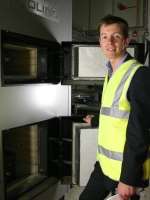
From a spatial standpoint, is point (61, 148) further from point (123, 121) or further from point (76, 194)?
point (123, 121)

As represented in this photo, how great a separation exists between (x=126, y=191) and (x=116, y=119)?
309 millimetres

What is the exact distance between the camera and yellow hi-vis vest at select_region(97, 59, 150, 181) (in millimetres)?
1288

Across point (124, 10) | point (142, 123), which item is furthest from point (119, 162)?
point (124, 10)

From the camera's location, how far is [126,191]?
1.23 metres

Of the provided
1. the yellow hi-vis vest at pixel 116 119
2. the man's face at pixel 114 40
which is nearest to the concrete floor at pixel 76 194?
the yellow hi-vis vest at pixel 116 119

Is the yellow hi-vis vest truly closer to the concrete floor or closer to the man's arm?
the man's arm

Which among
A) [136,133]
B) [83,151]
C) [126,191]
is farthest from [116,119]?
[83,151]

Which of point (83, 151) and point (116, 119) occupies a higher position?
point (116, 119)

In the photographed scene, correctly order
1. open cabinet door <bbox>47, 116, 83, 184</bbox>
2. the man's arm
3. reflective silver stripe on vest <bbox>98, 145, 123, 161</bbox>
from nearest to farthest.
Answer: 1. the man's arm
2. reflective silver stripe on vest <bbox>98, 145, 123, 161</bbox>
3. open cabinet door <bbox>47, 116, 83, 184</bbox>

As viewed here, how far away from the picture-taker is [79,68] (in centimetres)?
227

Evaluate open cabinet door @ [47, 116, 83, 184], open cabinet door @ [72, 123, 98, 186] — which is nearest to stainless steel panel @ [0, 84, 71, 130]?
open cabinet door @ [47, 116, 83, 184]

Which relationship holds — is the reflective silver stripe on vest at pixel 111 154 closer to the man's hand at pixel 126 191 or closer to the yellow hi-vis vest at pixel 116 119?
the yellow hi-vis vest at pixel 116 119

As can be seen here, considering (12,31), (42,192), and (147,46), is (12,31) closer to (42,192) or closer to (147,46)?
(42,192)

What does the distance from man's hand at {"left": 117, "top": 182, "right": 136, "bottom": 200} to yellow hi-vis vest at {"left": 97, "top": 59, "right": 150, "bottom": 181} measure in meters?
0.09
